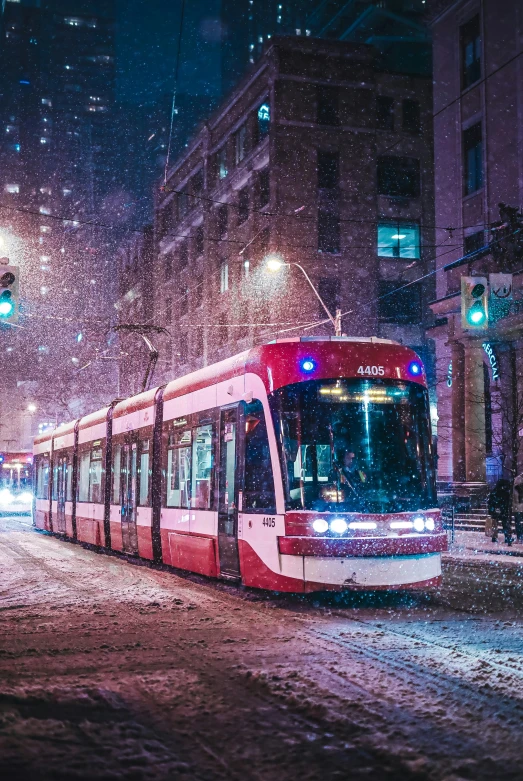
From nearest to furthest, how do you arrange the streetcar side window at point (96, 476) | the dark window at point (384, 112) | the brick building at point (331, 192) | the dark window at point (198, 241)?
the streetcar side window at point (96, 476) → the brick building at point (331, 192) → the dark window at point (384, 112) → the dark window at point (198, 241)

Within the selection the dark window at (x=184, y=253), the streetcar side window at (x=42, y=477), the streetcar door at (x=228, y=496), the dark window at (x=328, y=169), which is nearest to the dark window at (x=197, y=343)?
the dark window at (x=184, y=253)

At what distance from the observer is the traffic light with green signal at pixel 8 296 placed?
17766mm

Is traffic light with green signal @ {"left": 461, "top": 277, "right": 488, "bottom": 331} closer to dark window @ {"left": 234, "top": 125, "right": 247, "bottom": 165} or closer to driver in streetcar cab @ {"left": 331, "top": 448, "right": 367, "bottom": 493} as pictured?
driver in streetcar cab @ {"left": 331, "top": 448, "right": 367, "bottom": 493}

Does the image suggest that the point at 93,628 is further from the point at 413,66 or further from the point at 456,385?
the point at 413,66

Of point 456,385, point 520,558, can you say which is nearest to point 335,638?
point 520,558

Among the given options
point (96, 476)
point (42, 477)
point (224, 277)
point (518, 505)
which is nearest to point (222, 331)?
point (224, 277)

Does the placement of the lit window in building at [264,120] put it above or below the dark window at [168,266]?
above

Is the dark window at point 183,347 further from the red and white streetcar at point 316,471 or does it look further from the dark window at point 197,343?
the red and white streetcar at point 316,471

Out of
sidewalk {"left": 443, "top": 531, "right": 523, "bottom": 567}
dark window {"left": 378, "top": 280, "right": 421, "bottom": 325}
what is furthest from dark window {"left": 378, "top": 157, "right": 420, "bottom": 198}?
sidewalk {"left": 443, "top": 531, "right": 523, "bottom": 567}

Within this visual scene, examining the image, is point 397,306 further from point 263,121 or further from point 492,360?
point 492,360

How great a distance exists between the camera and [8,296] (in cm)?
1788

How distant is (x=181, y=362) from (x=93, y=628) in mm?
58448

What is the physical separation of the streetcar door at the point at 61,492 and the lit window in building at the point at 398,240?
2982cm

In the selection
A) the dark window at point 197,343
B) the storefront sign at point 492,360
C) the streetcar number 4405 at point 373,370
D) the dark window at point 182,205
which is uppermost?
the dark window at point 182,205
